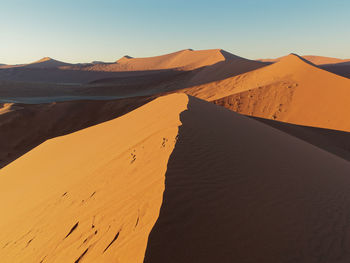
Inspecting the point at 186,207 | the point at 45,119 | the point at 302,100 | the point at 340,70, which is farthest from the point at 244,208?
the point at 340,70

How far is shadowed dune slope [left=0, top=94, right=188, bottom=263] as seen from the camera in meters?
2.63

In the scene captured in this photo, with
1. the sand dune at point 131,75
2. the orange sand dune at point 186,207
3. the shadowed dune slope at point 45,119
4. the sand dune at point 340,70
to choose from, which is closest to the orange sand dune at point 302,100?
the shadowed dune slope at point 45,119

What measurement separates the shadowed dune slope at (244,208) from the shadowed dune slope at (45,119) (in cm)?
1190

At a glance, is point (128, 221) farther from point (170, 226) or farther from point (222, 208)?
point (222, 208)

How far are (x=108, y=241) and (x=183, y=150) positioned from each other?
195 cm

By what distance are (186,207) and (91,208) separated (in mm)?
1472

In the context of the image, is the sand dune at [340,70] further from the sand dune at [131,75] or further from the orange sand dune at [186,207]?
the orange sand dune at [186,207]

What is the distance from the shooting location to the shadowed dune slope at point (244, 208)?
243cm

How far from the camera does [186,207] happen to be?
111 inches

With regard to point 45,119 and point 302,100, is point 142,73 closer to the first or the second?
Result: point 45,119

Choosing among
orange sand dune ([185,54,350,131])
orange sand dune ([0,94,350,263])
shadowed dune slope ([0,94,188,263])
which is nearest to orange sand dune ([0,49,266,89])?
orange sand dune ([185,54,350,131])

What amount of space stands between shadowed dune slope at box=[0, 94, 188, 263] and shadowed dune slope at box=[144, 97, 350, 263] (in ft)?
0.86

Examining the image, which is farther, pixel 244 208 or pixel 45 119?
pixel 45 119

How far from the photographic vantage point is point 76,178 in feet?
15.7
